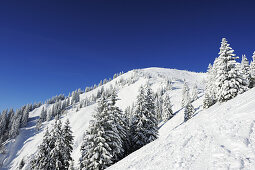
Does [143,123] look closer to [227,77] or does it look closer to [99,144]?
[99,144]

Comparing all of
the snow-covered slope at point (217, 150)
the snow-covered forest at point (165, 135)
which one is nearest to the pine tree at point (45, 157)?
the snow-covered forest at point (165, 135)

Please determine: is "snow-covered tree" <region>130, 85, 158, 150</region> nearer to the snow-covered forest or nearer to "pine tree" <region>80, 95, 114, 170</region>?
the snow-covered forest

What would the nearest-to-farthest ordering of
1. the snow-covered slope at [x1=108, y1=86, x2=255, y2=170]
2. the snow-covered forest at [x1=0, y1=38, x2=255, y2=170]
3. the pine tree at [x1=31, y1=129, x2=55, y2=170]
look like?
the snow-covered slope at [x1=108, y1=86, x2=255, y2=170]
the snow-covered forest at [x1=0, y1=38, x2=255, y2=170]
the pine tree at [x1=31, y1=129, x2=55, y2=170]

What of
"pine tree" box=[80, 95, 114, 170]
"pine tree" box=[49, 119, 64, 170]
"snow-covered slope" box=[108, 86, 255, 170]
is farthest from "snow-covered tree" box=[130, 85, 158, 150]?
"snow-covered slope" box=[108, 86, 255, 170]

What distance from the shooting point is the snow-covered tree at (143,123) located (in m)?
22.0

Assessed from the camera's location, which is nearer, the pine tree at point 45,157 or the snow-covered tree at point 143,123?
the snow-covered tree at point 143,123

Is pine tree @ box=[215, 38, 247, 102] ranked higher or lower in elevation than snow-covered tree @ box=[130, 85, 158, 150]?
higher

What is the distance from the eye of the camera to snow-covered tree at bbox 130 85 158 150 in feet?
72.3

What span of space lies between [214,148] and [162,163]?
2.57m

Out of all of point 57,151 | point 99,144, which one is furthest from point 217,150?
point 57,151

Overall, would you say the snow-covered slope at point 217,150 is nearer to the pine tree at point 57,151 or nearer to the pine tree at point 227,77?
the pine tree at point 227,77

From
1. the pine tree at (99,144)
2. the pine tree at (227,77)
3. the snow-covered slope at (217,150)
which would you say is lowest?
the snow-covered slope at (217,150)

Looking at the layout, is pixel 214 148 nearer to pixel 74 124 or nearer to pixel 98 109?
pixel 98 109

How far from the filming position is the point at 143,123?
23.0m
